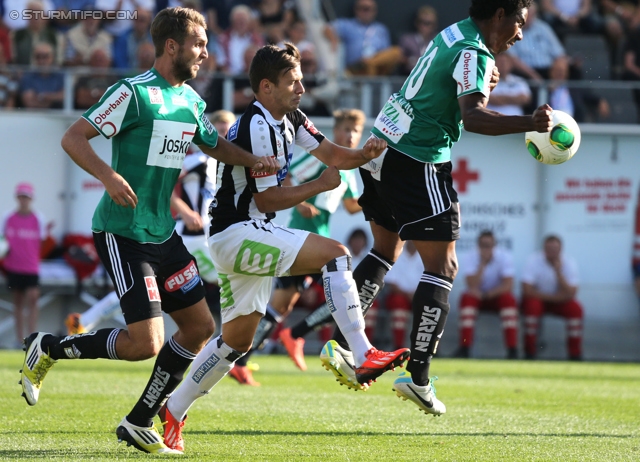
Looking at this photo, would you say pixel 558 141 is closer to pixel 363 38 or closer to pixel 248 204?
pixel 248 204

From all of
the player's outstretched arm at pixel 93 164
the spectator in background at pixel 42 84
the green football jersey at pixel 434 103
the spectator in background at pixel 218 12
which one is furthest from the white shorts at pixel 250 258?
the spectator in background at pixel 218 12

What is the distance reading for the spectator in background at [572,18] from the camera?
16.1 meters

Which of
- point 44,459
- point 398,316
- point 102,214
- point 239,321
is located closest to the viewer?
point 44,459

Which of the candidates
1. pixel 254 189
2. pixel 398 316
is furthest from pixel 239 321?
pixel 398 316

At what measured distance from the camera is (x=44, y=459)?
4.72 m

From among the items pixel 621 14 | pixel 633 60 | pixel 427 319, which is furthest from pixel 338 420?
pixel 621 14

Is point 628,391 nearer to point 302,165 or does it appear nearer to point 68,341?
point 302,165

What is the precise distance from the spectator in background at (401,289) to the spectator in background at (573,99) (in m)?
3.13

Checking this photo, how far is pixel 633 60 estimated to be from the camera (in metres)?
15.5

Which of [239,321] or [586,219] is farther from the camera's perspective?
[586,219]

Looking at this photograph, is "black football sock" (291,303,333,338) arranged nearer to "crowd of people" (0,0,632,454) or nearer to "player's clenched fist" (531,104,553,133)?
"crowd of people" (0,0,632,454)

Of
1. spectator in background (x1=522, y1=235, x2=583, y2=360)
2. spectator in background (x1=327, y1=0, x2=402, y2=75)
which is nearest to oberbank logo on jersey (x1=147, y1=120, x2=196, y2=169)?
spectator in background (x1=522, y1=235, x2=583, y2=360)

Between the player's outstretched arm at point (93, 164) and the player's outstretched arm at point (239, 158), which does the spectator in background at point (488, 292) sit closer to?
the player's outstretched arm at point (239, 158)

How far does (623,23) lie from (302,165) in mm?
9399
